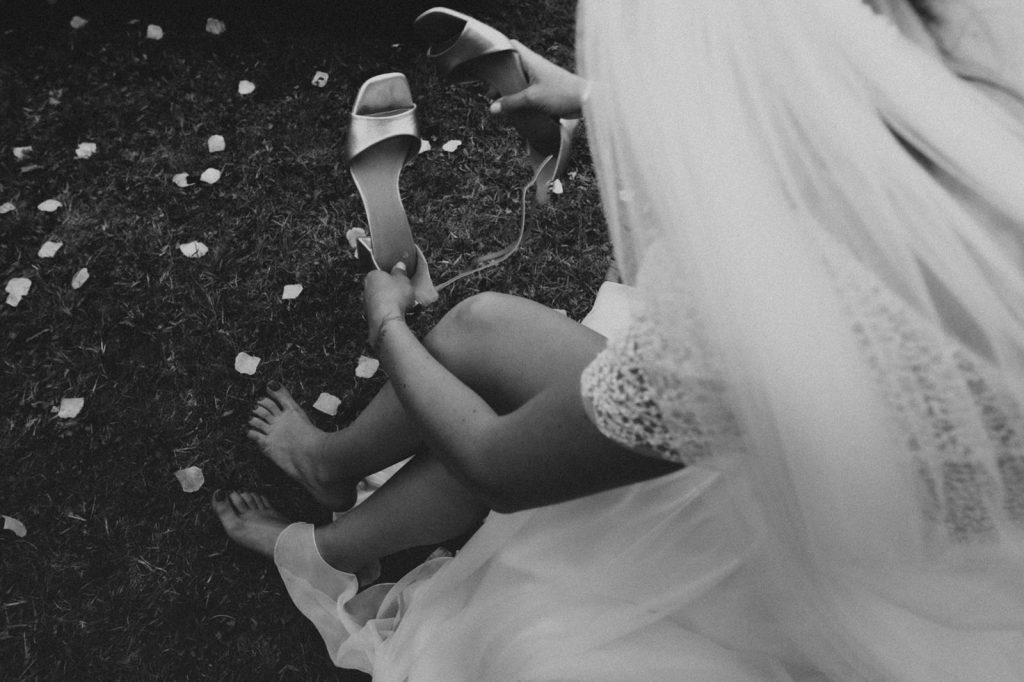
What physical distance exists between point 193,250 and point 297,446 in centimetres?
77

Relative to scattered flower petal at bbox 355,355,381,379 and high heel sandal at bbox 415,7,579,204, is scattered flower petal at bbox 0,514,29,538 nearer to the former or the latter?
scattered flower petal at bbox 355,355,381,379

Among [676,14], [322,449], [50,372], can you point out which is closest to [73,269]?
[50,372]

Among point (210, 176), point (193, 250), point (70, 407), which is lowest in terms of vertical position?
point (70, 407)

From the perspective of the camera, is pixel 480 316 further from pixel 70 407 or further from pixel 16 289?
pixel 16 289

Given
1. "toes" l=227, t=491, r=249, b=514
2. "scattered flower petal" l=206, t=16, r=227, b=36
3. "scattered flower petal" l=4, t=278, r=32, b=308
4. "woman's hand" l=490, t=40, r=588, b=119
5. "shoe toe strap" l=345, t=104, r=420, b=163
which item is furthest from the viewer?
"scattered flower petal" l=206, t=16, r=227, b=36

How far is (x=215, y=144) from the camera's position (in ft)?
7.72

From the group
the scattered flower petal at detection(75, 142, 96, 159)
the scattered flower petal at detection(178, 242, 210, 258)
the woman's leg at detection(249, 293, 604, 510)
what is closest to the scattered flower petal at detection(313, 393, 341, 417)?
the woman's leg at detection(249, 293, 604, 510)

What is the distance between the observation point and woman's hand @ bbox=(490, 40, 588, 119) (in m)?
1.58

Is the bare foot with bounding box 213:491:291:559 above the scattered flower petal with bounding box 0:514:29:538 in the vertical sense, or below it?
above

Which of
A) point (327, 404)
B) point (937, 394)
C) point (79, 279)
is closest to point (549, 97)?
point (327, 404)

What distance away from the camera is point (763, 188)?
781mm

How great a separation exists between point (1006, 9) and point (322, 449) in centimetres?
149

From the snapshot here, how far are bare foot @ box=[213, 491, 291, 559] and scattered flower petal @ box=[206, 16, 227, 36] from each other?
5.36 feet

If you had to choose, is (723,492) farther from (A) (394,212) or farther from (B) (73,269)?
(B) (73,269)
